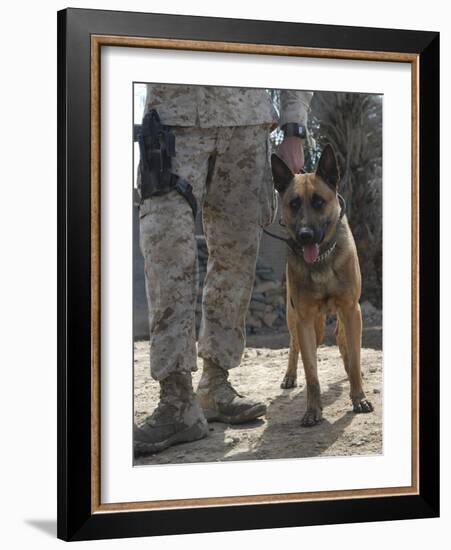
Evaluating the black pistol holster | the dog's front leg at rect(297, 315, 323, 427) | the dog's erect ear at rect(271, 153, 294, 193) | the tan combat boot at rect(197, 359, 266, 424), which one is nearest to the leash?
the dog's erect ear at rect(271, 153, 294, 193)

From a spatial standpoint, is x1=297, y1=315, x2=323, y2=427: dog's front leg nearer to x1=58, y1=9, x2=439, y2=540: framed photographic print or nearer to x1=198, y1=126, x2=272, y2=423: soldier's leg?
x1=58, y1=9, x2=439, y2=540: framed photographic print

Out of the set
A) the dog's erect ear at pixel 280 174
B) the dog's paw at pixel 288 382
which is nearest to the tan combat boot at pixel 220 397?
the dog's paw at pixel 288 382

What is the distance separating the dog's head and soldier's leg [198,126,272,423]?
68mm

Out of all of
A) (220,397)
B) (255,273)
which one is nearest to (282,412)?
(220,397)

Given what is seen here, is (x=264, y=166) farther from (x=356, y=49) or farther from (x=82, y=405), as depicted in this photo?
(x=82, y=405)

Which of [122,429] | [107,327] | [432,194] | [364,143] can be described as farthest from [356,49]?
[122,429]

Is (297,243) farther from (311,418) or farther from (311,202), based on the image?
(311,418)

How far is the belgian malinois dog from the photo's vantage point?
13.2 feet

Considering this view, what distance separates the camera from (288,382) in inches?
158

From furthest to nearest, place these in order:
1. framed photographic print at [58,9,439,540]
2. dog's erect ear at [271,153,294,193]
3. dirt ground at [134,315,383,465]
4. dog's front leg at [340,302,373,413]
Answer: dog's front leg at [340,302,373,413] < dog's erect ear at [271,153,294,193] < dirt ground at [134,315,383,465] < framed photographic print at [58,9,439,540]

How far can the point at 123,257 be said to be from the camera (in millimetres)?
3834

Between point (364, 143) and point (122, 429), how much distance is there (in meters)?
1.42

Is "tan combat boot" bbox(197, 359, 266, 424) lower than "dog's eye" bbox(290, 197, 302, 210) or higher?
lower

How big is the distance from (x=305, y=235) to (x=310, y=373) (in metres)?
0.52
